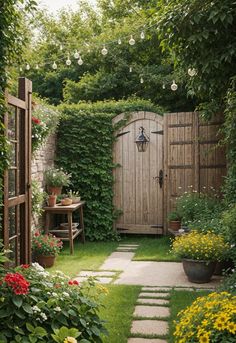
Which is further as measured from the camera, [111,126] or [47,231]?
[111,126]

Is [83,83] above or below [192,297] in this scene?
above

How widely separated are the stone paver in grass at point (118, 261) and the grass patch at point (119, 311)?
35.4 inches

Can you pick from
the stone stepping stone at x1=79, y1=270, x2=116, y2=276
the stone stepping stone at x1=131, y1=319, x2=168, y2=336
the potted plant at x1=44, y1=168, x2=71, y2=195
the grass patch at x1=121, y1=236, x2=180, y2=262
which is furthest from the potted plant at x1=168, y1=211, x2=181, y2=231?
the stone stepping stone at x1=131, y1=319, x2=168, y2=336

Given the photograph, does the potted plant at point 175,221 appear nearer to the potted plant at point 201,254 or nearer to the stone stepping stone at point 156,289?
the potted plant at point 201,254

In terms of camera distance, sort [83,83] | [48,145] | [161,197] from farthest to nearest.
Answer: [83,83], [161,197], [48,145]

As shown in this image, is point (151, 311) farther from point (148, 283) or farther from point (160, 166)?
point (160, 166)

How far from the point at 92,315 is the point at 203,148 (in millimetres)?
4624

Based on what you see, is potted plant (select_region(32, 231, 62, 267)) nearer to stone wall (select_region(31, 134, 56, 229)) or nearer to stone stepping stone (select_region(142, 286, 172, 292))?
stone wall (select_region(31, 134, 56, 229))

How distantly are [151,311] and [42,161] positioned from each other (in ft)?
11.3

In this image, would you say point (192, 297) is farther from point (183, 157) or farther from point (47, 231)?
point (183, 157)

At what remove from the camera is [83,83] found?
1177 centimetres

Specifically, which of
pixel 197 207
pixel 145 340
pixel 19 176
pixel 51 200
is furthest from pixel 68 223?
pixel 145 340

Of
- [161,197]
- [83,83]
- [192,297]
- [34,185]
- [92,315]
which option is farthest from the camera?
[83,83]

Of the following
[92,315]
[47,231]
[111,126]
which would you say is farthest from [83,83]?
[92,315]
